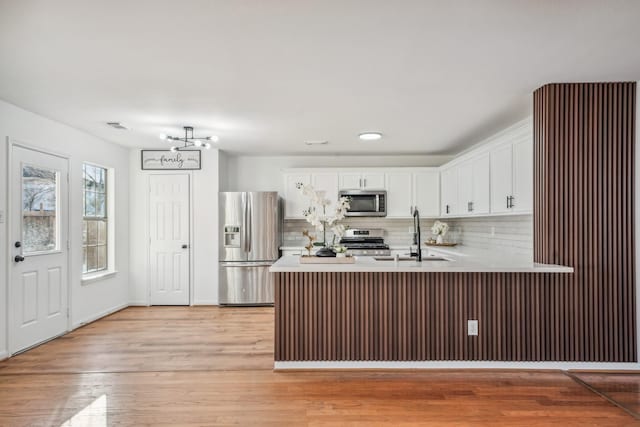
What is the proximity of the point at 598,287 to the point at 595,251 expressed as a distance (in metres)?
0.28

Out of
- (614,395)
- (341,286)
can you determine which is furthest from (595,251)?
(341,286)

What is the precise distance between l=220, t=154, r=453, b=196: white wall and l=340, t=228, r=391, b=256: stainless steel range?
43.2 inches

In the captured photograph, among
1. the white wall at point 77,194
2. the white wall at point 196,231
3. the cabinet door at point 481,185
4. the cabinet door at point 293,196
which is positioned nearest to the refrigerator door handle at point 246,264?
the white wall at point 196,231

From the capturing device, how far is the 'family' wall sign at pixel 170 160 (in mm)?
6035

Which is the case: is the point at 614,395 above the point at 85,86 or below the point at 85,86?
below

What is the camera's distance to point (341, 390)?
293cm

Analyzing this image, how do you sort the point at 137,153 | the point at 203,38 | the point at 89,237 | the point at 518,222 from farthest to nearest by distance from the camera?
the point at 137,153
the point at 89,237
the point at 518,222
the point at 203,38

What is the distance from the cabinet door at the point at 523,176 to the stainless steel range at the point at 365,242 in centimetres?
250

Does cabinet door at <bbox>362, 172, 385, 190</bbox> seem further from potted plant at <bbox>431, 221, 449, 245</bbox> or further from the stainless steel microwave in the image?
potted plant at <bbox>431, 221, 449, 245</bbox>

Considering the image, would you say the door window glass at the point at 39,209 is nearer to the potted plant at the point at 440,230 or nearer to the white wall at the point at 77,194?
the white wall at the point at 77,194

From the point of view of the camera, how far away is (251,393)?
2.90 meters

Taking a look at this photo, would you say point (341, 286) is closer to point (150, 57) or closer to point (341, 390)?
point (341, 390)

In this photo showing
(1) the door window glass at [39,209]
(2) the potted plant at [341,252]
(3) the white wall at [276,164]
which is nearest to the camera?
(2) the potted plant at [341,252]

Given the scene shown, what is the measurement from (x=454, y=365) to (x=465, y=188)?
2.59 m
